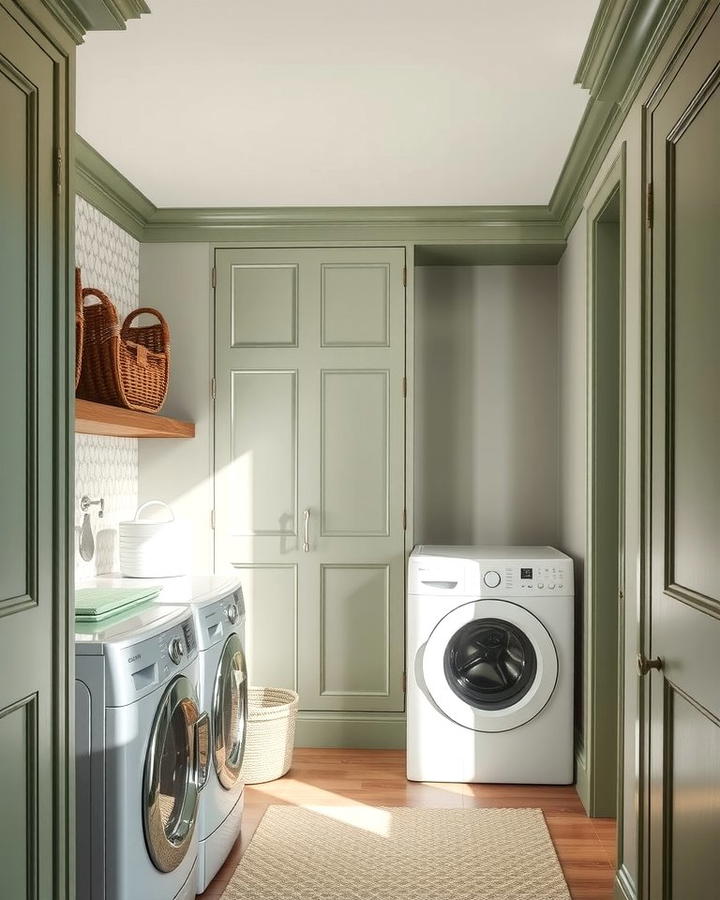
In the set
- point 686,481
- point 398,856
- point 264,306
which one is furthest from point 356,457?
point 686,481

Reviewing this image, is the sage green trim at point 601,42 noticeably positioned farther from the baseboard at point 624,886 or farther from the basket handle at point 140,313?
the baseboard at point 624,886

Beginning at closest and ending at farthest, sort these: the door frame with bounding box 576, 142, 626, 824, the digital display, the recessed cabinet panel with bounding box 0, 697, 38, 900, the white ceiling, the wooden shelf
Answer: the recessed cabinet panel with bounding box 0, 697, 38, 900, the white ceiling, the digital display, the wooden shelf, the door frame with bounding box 576, 142, 626, 824

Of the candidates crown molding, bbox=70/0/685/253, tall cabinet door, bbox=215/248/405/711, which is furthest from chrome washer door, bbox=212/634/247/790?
crown molding, bbox=70/0/685/253

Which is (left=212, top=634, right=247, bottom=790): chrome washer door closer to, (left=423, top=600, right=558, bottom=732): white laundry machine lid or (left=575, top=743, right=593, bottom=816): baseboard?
(left=423, top=600, right=558, bottom=732): white laundry machine lid

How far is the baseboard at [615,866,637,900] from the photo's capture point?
2.46 metres

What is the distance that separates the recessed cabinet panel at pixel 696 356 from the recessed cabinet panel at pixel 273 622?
8.18ft

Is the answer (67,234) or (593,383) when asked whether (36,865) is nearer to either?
(67,234)

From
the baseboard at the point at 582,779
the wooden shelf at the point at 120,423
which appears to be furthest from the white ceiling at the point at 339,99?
the baseboard at the point at 582,779

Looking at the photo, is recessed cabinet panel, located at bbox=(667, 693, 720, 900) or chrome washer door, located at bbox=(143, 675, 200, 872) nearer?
recessed cabinet panel, located at bbox=(667, 693, 720, 900)

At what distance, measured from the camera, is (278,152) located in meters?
3.38

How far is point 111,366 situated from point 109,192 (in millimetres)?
940

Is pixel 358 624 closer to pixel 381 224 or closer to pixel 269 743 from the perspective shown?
pixel 269 743

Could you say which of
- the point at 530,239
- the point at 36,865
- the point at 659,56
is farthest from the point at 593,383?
the point at 36,865

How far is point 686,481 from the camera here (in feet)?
6.09
